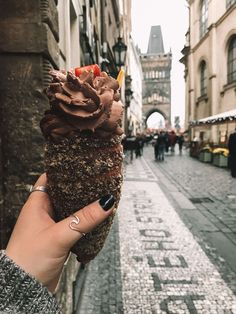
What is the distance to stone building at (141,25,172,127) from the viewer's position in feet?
250

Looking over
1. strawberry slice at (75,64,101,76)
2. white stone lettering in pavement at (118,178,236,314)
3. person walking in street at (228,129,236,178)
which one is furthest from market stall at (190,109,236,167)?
strawberry slice at (75,64,101,76)

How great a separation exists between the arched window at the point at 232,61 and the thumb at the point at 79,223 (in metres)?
18.5

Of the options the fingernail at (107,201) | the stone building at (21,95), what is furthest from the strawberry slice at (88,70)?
the stone building at (21,95)

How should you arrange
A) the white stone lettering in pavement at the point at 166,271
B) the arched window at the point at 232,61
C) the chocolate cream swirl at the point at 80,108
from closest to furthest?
the chocolate cream swirl at the point at 80,108, the white stone lettering in pavement at the point at 166,271, the arched window at the point at 232,61

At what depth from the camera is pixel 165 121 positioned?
76.1 metres

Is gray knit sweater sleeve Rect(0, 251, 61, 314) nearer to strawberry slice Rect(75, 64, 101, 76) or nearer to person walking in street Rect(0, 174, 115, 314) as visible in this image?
person walking in street Rect(0, 174, 115, 314)

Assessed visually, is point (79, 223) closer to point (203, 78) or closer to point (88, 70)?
point (88, 70)

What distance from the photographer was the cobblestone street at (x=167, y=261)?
304cm

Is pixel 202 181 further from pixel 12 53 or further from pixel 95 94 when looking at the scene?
pixel 95 94

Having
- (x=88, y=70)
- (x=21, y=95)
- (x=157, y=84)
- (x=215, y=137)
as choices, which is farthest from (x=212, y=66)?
(x=157, y=84)

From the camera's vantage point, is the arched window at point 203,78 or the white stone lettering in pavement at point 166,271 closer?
the white stone lettering in pavement at point 166,271

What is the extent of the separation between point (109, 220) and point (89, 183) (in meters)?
0.21

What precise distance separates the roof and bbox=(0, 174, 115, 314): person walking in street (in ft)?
303

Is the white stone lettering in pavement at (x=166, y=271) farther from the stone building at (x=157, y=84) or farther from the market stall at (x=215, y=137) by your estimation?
the stone building at (x=157, y=84)
